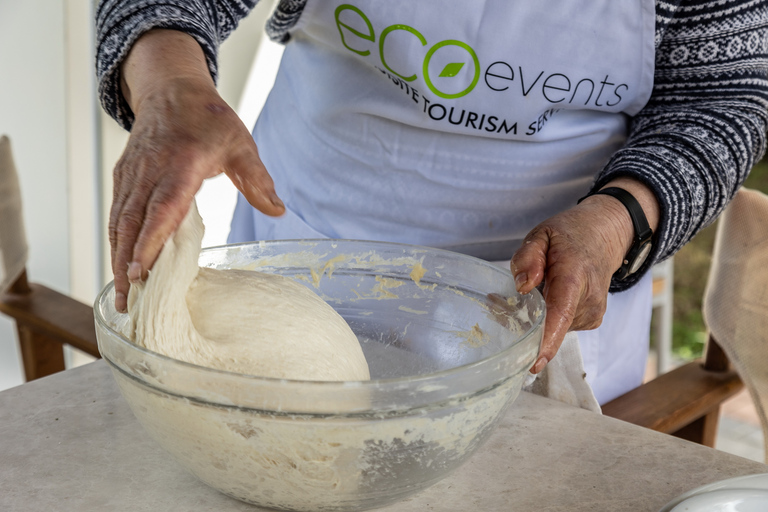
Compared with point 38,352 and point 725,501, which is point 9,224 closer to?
point 38,352

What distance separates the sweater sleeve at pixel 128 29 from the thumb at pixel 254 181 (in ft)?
0.73

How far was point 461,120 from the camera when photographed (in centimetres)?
84

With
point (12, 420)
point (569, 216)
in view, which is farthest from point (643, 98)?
point (12, 420)

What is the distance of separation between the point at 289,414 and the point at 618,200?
1.63 feet

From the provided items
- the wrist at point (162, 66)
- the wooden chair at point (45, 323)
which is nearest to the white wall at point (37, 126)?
the wooden chair at point (45, 323)

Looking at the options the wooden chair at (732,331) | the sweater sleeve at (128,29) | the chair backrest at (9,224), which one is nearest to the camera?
the sweater sleeve at (128,29)

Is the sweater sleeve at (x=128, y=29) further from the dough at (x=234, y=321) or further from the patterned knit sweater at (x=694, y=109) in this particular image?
the dough at (x=234, y=321)

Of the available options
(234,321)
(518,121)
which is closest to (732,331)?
(518,121)

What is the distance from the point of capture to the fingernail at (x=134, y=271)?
1.63 feet

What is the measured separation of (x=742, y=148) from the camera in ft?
2.77

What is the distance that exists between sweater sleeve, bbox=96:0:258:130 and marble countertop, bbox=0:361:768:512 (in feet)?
1.06

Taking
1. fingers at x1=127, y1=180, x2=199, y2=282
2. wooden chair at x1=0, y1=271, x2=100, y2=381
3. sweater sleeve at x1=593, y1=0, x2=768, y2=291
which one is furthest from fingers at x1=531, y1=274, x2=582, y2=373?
wooden chair at x1=0, y1=271, x2=100, y2=381

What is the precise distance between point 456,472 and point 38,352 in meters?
0.91

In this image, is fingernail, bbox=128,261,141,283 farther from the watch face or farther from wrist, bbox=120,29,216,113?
the watch face
